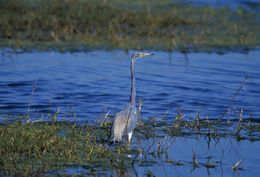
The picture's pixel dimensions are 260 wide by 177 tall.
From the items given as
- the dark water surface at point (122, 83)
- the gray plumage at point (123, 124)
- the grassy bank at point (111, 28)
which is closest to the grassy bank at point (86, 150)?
the gray plumage at point (123, 124)

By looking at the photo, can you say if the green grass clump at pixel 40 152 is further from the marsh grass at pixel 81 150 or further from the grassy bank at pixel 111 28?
the grassy bank at pixel 111 28

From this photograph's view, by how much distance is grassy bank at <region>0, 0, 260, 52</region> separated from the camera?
44.8ft

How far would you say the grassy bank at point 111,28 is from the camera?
13648 mm

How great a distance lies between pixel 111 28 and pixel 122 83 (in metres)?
4.62

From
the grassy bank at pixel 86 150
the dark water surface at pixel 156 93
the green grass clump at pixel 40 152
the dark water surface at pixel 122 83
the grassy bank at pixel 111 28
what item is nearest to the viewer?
the green grass clump at pixel 40 152

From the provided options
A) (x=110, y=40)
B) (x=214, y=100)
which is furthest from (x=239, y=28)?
(x=214, y=100)

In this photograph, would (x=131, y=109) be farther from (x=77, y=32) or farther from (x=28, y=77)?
(x=77, y=32)

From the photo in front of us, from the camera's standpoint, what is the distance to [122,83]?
35.1 feet

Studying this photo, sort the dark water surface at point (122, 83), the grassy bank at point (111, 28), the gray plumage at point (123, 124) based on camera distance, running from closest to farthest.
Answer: the gray plumage at point (123, 124), the dark water surface at point (122, 83), the grassy bank at point (111, 28)

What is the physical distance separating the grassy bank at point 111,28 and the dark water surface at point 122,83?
2.02 feet

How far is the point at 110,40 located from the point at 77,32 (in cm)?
123

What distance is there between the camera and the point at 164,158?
19.0ft

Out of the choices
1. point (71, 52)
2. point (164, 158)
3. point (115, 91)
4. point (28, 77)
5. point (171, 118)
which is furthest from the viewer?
point (71, 52)

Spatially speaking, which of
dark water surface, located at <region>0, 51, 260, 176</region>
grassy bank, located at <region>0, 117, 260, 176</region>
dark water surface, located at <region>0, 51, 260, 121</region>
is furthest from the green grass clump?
dark water surface, located at <region>0, 51, 260, 121</region>
